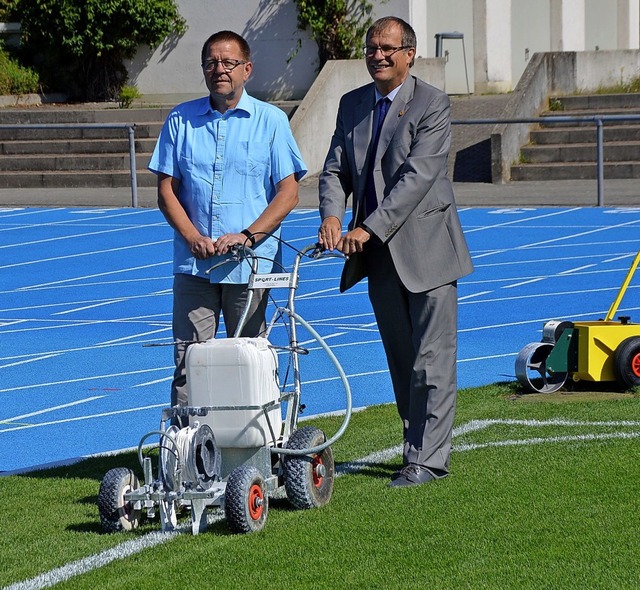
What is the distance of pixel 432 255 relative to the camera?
6238 millimetres

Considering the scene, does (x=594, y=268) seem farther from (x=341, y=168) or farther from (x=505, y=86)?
(x=505, y=86)

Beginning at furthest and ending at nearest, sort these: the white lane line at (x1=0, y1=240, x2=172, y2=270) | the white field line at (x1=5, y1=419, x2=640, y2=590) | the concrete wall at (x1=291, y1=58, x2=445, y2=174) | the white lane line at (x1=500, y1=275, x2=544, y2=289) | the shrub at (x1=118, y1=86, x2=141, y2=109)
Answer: the shrub at (x1=118, y1=86, x2=141, y2=109)
the concrete wall at (x1=291, y1=58, x2=445, y2=174)
the white lane line at (x1=0, y1=240, x2=172, y2=270)
the white lane line at (x1=500, y1=275, x2=544, y2=289)
the white field line at (x1=5, y1=419, x2=640, y2=590)

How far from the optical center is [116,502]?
221 inches

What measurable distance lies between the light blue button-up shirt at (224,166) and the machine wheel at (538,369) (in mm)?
2712

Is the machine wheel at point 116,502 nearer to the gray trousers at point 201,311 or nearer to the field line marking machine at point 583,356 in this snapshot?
the gray trousers at point 201,311

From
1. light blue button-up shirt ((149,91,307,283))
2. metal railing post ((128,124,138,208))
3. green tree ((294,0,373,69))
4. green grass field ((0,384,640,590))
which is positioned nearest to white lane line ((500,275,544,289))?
green grass field ((0,384,640,590))

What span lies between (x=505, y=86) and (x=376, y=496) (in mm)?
27462

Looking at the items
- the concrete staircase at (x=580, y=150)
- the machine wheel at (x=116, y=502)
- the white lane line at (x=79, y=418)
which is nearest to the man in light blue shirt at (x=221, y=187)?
the machine wheel at (x=116, y=502)

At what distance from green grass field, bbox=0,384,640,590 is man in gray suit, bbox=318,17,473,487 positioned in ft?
1.22

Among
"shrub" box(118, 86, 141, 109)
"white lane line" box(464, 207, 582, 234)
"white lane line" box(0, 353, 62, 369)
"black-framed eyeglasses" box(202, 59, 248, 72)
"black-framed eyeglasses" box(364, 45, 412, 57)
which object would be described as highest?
"shrub" box(118, 86, 141, 109)

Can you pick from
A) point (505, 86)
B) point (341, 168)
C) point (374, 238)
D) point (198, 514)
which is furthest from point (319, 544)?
point (505, 86)

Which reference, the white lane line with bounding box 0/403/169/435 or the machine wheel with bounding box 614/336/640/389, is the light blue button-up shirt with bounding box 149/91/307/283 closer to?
the white lane line with bounding box 0/403/169/435

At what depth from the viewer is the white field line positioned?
510 centimetres

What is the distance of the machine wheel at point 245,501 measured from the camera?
5445 millimetres
